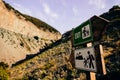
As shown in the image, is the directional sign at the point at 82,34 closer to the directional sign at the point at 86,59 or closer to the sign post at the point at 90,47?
the sign post at the point at 90,47

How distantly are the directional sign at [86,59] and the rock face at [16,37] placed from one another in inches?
1513

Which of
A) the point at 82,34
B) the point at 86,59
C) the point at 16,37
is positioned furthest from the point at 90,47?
the point at 16,37

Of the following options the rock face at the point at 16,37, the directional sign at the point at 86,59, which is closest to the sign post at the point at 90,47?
the directional sign at the point at 86,59

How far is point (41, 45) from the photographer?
5984cm

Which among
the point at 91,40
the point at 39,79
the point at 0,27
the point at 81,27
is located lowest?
the point at 39,79

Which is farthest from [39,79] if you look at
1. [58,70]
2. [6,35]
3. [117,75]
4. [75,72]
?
[6,35]

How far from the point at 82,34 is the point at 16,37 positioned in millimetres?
48422

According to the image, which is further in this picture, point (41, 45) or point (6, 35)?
point (41, 45)

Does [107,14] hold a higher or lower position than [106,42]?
higher

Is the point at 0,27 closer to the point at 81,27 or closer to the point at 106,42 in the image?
the point at 106,42

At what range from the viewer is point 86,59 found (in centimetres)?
377

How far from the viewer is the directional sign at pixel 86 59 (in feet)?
11.3

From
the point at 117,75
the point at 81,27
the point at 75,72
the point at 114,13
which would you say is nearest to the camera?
the point at 81,27

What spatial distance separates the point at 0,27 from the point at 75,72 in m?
34.3
